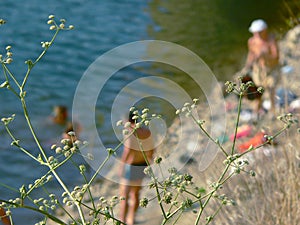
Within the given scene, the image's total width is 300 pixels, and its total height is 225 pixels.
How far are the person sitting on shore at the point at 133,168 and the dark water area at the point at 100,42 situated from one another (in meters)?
2.21

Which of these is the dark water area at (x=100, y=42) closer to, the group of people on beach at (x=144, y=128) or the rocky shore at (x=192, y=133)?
the rocky shore at (x=192, y=133)

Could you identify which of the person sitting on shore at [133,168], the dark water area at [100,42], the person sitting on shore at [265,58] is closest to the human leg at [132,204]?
the person sitting on shore at [133,168]

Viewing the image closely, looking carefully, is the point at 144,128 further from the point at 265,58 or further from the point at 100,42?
the point at 100,42

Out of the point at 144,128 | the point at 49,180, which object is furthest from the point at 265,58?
the point at 49,180

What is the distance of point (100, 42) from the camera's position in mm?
14008

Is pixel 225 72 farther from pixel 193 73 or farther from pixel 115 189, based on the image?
pixel 115 189

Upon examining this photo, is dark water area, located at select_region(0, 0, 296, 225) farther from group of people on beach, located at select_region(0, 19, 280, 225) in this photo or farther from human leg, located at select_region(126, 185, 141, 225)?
human leg, located at select_region(126, 185, 141, 225)

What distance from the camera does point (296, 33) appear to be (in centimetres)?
1355

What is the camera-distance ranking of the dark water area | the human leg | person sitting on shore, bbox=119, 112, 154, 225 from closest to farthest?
person sitting on shore, bbox=119, 112, 154, 225
the human leg
the dark water area

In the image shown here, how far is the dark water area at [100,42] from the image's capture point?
10.6 metres

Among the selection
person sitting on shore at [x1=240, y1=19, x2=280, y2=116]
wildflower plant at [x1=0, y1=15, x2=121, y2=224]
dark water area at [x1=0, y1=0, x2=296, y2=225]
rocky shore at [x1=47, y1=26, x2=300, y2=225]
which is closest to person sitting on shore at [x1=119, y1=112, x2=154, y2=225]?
rocky shore at [x1=47, y1=26, x2=300, y2=225]

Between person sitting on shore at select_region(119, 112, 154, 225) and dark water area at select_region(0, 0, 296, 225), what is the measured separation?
7.24 feet

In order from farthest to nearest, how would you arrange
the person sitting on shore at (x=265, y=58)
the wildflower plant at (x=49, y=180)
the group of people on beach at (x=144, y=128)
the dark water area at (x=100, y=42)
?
1. the dark water area at (x=100, y=42)
2. the person sitting on shore at (x=265, y=58)
3. the group of people on beach at (x=144, y=128)
4. the wildflower plant at (x=49, y=180)

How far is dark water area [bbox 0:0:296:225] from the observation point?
34.8 ft
